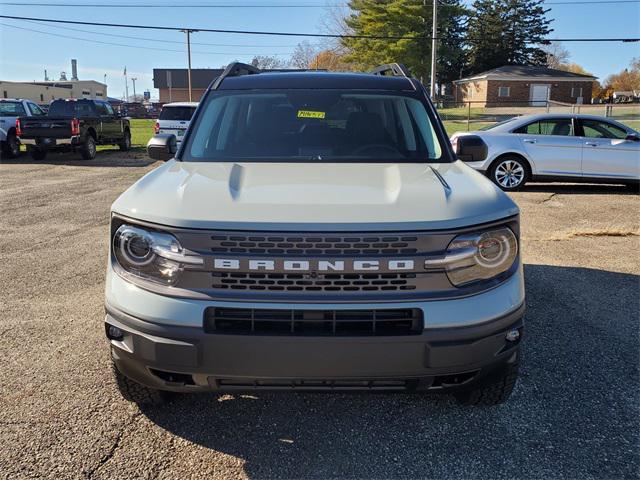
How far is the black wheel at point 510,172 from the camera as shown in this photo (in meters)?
11.2

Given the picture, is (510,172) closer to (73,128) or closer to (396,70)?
(396,70)

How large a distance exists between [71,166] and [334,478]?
15.9m

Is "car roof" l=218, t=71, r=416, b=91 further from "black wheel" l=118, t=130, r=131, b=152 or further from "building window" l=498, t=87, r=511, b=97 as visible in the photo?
"building window" l=498, t=87, r=511, b=97

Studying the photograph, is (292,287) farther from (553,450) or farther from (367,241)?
(553,450)

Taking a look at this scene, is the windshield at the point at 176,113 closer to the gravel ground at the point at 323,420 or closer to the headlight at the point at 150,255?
the gravel ground at the point at 323,420

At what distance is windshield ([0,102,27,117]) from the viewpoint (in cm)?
1832

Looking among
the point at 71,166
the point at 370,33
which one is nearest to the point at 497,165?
the point at 71,166

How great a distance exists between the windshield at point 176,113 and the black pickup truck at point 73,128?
242cm

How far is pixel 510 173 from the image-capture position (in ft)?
36.9

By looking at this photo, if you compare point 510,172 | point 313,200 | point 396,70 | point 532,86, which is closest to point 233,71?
point 396,70

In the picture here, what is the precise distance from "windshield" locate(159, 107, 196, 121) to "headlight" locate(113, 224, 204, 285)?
52.0 ft

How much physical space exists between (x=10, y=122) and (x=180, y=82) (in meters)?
75.4

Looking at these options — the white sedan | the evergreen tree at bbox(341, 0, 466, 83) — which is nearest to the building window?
the evergreen tree at bbox(341, 0, 466, 83)

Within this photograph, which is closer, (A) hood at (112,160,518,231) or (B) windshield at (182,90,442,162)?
(A) hood at (112,160,518,231)
